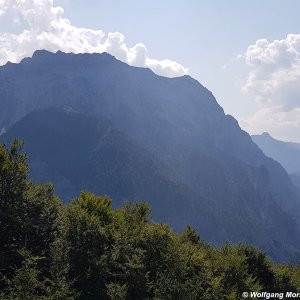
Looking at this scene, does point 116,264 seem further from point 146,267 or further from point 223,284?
point 223,284

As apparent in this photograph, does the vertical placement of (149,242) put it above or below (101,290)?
above

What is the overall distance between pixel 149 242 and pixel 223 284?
33.1 feet

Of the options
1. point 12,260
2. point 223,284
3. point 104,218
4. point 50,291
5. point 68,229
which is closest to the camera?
point 50,291

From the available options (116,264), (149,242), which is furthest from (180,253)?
(116,264)

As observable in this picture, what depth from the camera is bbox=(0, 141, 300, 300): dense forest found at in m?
40.5

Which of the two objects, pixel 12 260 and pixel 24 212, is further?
pixel 24 212

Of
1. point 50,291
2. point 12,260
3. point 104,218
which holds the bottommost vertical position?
point 50,291

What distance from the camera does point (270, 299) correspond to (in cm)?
5006

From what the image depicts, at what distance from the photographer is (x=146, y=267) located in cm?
4700

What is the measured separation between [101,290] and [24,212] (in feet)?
44.5

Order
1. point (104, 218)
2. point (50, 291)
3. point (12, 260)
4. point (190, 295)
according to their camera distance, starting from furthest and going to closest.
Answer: point (104, 218)
point (12, 260)
point (190, 295)
point (50, 291)

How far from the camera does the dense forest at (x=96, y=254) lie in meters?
40.5

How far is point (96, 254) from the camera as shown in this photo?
43.8 meters

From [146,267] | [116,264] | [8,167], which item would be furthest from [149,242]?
[8,167]
